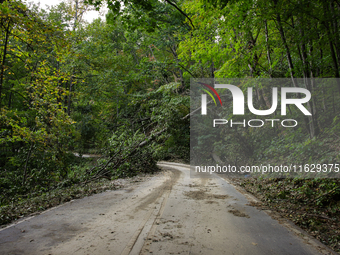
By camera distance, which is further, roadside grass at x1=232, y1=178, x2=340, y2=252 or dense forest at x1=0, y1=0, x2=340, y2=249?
dense forest at x1=0, y1=0, x2=340, y2=249

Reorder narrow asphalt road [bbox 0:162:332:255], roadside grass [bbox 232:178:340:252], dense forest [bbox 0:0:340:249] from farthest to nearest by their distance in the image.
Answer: dense forest [bbox 0:0:340:249], roadside grass [bbox 232:178:340:252], narrow asphalt road [bbox 0:162:332:255]

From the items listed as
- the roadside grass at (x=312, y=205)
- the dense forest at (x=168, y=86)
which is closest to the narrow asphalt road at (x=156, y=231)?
the roadside grass at (x=312, y=205)

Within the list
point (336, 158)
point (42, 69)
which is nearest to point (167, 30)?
point (42, 69)

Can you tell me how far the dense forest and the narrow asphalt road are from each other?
705 mm

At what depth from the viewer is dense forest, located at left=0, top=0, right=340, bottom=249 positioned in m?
6.19

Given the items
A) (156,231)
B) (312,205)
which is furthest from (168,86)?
(156,231)

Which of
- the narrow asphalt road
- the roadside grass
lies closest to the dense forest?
Result: the roadside grass

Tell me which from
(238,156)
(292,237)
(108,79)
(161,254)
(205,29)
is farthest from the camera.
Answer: (108,79)

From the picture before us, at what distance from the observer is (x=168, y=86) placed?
736 inches

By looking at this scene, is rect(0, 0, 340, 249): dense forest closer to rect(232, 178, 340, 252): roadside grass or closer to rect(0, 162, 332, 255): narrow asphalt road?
rect(232, 178, 340, 252): roadside grass

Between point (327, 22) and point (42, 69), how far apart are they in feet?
30.0

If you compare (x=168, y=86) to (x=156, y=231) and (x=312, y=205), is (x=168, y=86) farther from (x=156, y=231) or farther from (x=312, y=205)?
(x=156, y=231)

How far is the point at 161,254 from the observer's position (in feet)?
10.7

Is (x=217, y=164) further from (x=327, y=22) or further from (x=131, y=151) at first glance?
(x=327, y=22)
